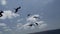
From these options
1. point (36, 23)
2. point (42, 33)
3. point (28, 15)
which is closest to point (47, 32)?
point (42, 33)

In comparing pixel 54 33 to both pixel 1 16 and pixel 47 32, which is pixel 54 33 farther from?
pixel 1 16

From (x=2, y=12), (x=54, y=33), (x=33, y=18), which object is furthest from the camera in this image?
(x=54, y=33)

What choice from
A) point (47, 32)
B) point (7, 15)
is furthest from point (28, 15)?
point (47, 32)

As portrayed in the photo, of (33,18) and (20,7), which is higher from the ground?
(20,7)

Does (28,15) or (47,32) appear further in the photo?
(47,32)

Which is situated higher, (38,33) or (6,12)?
(6,12)

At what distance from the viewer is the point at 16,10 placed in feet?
9.20

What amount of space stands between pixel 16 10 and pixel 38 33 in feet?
2.59

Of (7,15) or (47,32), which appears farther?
(47,32)

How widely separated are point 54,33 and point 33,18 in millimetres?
718

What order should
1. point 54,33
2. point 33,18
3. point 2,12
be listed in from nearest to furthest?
point 2,12
point 33,18
point 54,33

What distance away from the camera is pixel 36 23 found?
304 centimetres

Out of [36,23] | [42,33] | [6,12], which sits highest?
[6,12]

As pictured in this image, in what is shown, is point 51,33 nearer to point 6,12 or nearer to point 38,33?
point 38,33
